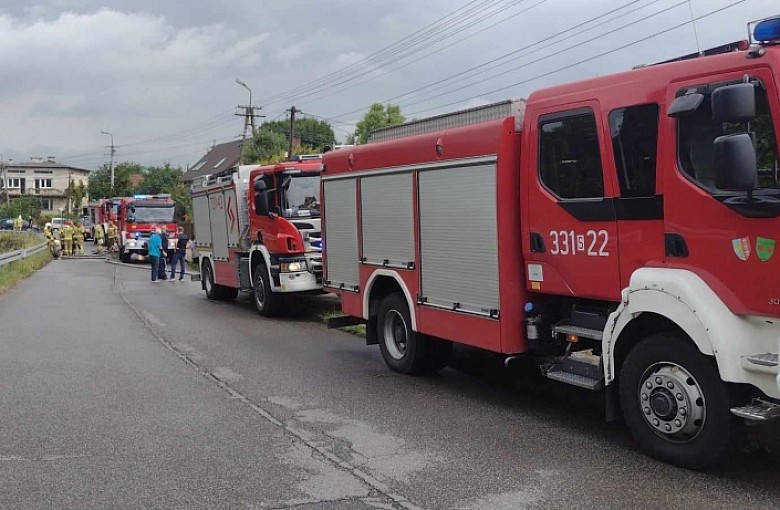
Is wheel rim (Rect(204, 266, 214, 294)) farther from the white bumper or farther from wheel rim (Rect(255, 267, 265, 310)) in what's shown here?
the white bumper

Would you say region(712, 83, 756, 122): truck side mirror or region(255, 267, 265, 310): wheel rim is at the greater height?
region(712, 83, 756, 122): truck side mirror

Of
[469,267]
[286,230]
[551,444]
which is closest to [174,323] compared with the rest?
[286,230]

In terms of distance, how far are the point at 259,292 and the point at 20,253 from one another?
51.8ft

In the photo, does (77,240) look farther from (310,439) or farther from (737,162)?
(737,162)

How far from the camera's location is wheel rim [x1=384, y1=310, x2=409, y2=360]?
28.6 ft

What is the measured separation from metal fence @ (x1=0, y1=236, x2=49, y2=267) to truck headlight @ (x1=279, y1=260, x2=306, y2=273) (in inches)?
527

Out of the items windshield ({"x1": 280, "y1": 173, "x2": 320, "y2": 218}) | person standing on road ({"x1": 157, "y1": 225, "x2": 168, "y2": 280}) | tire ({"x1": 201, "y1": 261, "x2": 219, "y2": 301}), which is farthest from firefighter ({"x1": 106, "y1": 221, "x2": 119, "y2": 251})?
windshield ({"x1": 280, "y1": 173, "x2": 320, "y2": 218})

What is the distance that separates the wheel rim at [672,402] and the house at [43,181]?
385 feet

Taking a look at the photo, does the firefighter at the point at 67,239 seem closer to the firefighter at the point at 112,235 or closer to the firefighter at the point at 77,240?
the firefighter at the point at 77,240

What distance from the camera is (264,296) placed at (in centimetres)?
1433

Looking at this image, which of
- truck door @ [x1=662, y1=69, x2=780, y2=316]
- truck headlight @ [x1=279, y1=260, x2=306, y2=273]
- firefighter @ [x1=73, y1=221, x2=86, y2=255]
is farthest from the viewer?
firefighter @ [x1=73, y1=221, x2=86, y2=255]

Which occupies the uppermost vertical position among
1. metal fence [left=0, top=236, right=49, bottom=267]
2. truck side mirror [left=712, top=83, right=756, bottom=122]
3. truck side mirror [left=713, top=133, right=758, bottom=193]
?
truck side mirror [left=712, top=83, right=756, bottom=122]

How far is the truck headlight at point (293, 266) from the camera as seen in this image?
529 inches

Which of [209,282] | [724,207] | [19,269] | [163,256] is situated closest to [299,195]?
[209,282]
